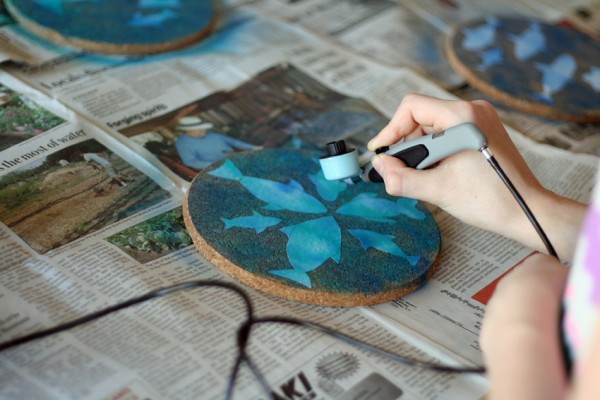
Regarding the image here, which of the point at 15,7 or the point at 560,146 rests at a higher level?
the point at 15,7

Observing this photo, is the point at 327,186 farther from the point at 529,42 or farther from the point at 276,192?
the point at 529,42

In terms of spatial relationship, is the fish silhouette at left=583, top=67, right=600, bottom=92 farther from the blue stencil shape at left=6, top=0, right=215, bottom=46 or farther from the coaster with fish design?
the blue stencil shape at left=6, top=0, right=215, bottom=46

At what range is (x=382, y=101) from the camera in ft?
4.09

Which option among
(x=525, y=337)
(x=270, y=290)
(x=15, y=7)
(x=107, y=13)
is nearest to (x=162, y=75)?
(x=107, y=13)

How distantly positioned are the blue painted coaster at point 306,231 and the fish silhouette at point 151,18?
42 cm

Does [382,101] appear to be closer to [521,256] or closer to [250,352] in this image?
[521,256]

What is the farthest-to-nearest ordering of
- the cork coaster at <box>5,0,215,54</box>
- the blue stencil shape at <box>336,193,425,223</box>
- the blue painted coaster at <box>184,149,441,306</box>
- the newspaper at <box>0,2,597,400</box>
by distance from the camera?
the cork coaster at <box>5,0,215,54</box> < the blue stencil shape at <box>336,193,425,223</box> < the blue painted coaster at <box>184,149,441,306</box> < the newspaper at <box>0,2,597,400</box>

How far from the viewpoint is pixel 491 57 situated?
135cm

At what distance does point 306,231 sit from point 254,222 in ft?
0.22

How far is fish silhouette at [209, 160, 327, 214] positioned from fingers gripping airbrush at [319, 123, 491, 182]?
59 millimetres

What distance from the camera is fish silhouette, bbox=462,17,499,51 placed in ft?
4.52

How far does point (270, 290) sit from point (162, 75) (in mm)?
538

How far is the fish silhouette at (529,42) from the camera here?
1.38 m

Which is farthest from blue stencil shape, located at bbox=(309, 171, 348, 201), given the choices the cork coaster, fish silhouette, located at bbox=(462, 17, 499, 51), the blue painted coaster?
fish silhouette, located at bbox=(462, 17, 499, 51)
